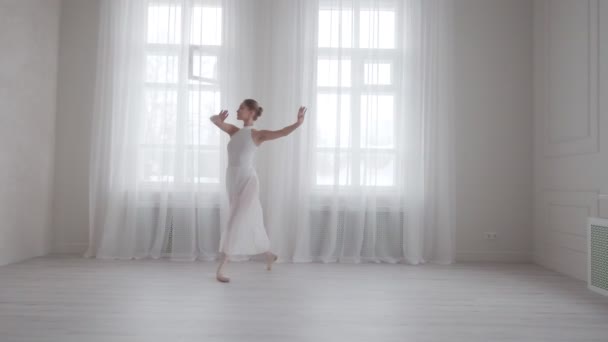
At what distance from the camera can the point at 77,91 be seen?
164 inches

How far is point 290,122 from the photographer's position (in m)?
3.96

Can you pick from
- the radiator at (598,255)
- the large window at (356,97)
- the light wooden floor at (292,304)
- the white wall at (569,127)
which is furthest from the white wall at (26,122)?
the white wall at (569,127)

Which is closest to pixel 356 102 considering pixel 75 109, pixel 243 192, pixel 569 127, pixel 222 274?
pixel 243 192

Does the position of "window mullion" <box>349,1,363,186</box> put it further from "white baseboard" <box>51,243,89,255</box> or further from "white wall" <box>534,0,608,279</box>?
"white baseboard" <box>51,243,89,255</box>

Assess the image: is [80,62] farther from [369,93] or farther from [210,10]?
[369,93]

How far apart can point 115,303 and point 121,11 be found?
2.81m

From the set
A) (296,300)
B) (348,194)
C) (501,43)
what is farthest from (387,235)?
(501,43)

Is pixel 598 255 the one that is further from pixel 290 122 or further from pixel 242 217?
pixel 290 122

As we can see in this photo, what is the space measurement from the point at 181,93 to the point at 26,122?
1358mm

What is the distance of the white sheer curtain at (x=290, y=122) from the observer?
391 cm

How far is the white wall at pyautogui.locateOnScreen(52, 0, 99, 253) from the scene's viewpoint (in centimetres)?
412

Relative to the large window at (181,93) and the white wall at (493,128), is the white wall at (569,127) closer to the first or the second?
the white wall at (493,128)

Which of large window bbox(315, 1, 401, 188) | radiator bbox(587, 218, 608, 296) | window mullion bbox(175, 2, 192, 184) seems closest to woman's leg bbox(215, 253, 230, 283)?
window mullion bbox(175, 2, 192, 184)

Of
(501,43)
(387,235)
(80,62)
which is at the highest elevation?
(501,43)
